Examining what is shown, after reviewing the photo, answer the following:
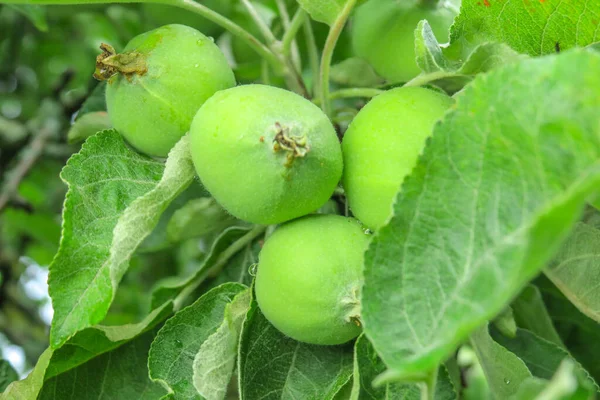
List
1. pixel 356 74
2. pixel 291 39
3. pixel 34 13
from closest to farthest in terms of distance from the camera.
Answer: pixel 291 39, pixel 356 74, pixel 34 13

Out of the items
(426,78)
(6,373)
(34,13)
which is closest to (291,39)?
(426,78)

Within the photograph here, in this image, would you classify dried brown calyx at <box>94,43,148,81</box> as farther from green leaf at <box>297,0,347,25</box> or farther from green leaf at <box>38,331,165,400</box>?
green leaf at <box>38,331,165,400</box>

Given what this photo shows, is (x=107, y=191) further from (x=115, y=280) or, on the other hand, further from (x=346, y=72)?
(x=346, y=72)

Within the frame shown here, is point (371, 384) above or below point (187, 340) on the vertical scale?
above

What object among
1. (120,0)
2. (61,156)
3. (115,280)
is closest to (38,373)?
(115,280)

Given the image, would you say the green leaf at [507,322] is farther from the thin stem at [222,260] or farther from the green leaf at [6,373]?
the green leaf at [6,373]

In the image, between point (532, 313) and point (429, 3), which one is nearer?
point (429, 3)

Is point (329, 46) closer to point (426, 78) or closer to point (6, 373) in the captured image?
point (426, 78)
